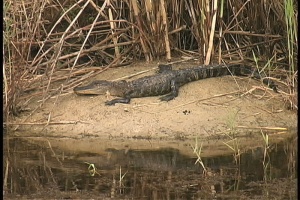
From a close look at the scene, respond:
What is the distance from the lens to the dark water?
527 centimetres

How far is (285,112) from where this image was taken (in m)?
7.26

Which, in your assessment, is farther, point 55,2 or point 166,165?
point 55,2

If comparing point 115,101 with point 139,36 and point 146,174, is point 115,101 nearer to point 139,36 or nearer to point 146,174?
point 139,36

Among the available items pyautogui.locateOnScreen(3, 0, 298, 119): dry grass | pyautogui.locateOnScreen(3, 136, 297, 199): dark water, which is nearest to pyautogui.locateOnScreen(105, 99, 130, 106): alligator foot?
pyautogui.locateOnScreen(3, 0, 298, 119): dry grass

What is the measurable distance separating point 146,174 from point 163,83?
2.25 meters

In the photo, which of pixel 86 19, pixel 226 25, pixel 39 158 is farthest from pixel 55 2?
pixel 39 158

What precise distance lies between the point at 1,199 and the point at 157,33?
3.39 metres

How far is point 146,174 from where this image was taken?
5758mm

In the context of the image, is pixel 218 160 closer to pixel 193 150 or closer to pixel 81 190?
pixel 193 150

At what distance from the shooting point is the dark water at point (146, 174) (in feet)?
17.3

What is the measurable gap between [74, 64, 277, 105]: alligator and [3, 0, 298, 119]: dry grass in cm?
20

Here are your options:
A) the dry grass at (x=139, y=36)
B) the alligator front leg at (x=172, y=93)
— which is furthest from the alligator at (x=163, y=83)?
the dry grass at (x=139, y=36)

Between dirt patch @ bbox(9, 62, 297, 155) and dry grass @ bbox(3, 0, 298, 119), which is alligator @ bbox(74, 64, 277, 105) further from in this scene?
dry grass @ bbox(3, 0, 298, 119)

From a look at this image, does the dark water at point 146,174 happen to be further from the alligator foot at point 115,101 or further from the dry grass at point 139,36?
the dry grass at point 139,36
